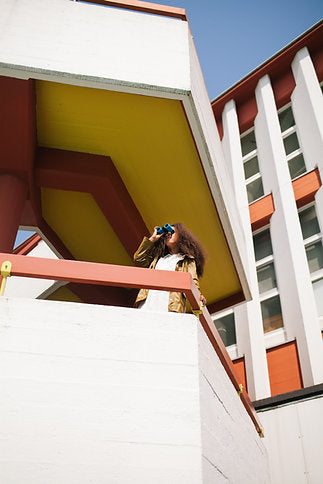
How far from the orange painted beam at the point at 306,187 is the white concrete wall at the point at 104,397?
292 inches

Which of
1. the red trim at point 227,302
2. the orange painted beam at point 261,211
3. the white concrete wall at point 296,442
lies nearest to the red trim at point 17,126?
the red trim at point 227,302

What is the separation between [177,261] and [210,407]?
57.4 inches

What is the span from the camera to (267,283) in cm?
958

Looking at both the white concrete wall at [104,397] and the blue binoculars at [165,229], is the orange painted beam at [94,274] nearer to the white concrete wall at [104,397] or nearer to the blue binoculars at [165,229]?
the white concrete wall at [104,397]

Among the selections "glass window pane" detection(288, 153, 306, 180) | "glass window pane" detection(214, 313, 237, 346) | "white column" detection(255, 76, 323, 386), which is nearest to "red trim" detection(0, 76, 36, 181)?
"white column" detection(255, 76, 323, 386)

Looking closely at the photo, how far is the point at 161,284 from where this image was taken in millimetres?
2955

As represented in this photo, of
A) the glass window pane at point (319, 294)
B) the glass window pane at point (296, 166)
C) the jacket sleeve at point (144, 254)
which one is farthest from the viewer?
the glass window pane at point (296, 166)

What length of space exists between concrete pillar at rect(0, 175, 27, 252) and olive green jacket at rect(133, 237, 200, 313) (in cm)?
146

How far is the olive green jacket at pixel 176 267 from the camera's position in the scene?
3469mm

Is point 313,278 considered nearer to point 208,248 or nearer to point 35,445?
point 208,248

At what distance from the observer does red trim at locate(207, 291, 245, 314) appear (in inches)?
271

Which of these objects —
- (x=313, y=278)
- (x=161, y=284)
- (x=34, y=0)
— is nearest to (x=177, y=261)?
(x=161, y=284)

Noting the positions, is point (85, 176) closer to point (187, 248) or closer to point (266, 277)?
point (187, 248)

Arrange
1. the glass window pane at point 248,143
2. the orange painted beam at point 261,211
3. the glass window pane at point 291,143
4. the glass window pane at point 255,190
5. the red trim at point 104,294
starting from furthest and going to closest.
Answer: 1. the glass window pane at point 248,143
2. the glass window pane at point 255,190
3. the glass window pane at point 291,143
4. the orange painted beam at point 261,211
5. the red trim at point 104,294
